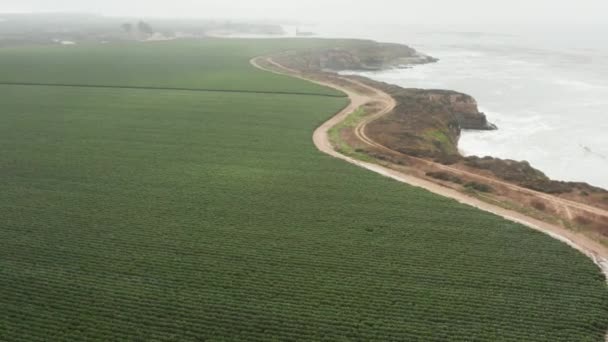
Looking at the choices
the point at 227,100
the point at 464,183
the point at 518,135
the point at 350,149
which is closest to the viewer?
the point at 464,183

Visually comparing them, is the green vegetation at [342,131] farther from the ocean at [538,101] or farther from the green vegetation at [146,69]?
the green vegetation at [146,69]

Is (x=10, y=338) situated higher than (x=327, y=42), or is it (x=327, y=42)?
(x=327, y=42)

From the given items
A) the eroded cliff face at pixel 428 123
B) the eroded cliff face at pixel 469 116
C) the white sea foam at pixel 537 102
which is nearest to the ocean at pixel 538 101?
the white sea foam at pixel 537 102

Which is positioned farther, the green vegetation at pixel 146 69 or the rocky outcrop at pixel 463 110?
the green vegetation at pixel 146 69

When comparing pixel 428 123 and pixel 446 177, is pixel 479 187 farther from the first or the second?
pixel 428 123

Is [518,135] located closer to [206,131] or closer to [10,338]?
[206,131]

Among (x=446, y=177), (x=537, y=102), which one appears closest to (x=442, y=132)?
(x=446, y=177)

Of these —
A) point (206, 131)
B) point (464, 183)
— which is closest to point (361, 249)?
point (464, 183)
